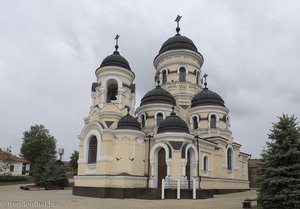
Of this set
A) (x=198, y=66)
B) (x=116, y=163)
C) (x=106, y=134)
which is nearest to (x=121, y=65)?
(x=106, y=134)

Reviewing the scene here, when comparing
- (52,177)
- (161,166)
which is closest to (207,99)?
(161,166)

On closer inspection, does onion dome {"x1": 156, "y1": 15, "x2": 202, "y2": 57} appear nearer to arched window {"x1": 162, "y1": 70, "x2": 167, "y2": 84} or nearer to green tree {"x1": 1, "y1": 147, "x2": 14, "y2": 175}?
arched window {"x1": 162, "y1": 70, "x2": 167, "y2": 84}

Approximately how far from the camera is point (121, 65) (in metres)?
24.1

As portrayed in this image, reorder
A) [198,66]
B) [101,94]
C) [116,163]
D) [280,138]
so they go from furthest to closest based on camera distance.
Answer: [198,66], [101,94], [116,163], [280,138]

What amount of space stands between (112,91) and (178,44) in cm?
936

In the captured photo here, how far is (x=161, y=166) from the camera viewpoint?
71.7ft

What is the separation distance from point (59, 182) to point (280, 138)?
25783 mm

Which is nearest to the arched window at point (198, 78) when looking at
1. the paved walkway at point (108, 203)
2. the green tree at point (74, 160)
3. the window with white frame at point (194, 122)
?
the window with white frame at point (194, 122)

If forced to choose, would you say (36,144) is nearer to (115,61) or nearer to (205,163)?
(115,61)

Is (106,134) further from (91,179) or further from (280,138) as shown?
(280,138)

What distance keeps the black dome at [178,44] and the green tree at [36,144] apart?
27068 millimetres

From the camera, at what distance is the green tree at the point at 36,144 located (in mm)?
47344

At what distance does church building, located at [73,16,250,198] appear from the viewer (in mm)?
20719

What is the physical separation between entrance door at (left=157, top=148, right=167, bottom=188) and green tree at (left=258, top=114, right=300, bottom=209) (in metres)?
9.59
